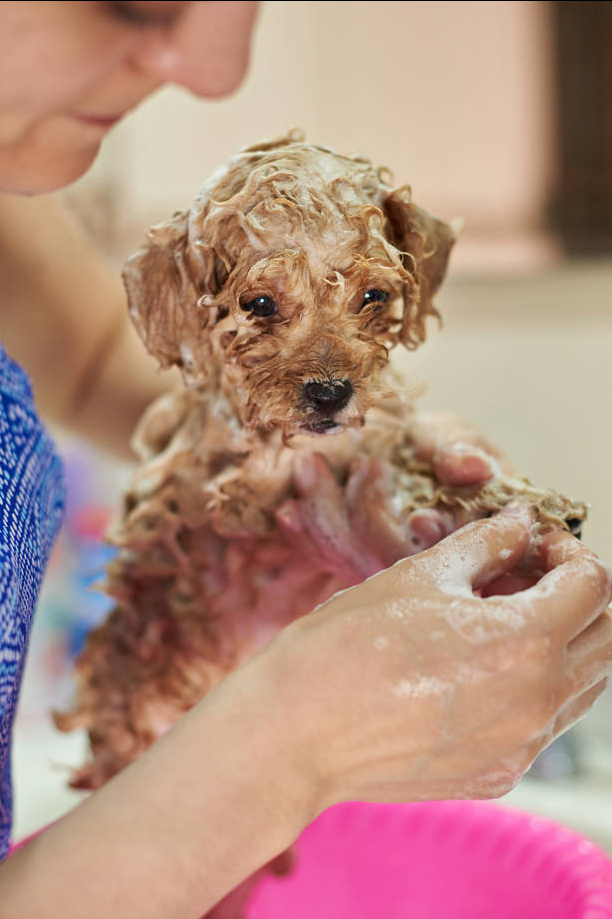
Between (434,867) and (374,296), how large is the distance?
47cm

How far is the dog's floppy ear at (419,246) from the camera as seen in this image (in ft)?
1.45

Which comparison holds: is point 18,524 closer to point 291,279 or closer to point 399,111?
point 291,279

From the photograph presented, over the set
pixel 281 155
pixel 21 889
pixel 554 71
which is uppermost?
pixel 281 155

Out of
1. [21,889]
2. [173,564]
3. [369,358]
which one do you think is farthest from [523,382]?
[21,889]

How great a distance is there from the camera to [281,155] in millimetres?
428

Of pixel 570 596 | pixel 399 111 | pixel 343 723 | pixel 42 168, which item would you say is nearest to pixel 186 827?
pixel 343 723

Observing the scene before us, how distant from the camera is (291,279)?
397 millimetres

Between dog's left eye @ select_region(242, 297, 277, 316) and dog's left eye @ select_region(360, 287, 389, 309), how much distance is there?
0.04 metres

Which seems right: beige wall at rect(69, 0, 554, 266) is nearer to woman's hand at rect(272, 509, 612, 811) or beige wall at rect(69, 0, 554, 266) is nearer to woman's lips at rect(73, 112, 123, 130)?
woman's lips at rect(73, 112, 123, 130)

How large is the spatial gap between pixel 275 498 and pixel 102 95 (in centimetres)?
24

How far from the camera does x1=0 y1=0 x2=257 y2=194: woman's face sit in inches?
18.4

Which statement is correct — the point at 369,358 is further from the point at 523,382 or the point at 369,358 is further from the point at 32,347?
the point at 523,382

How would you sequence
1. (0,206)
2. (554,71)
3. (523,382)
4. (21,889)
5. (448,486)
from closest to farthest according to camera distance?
(21,889) → (448,486) → (0,206) → (523,382) → (554,71)

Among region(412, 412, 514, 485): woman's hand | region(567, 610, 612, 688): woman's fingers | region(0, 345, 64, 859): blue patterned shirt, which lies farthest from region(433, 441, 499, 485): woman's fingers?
region(0, 345, 64, 859): blue patterned shirt
